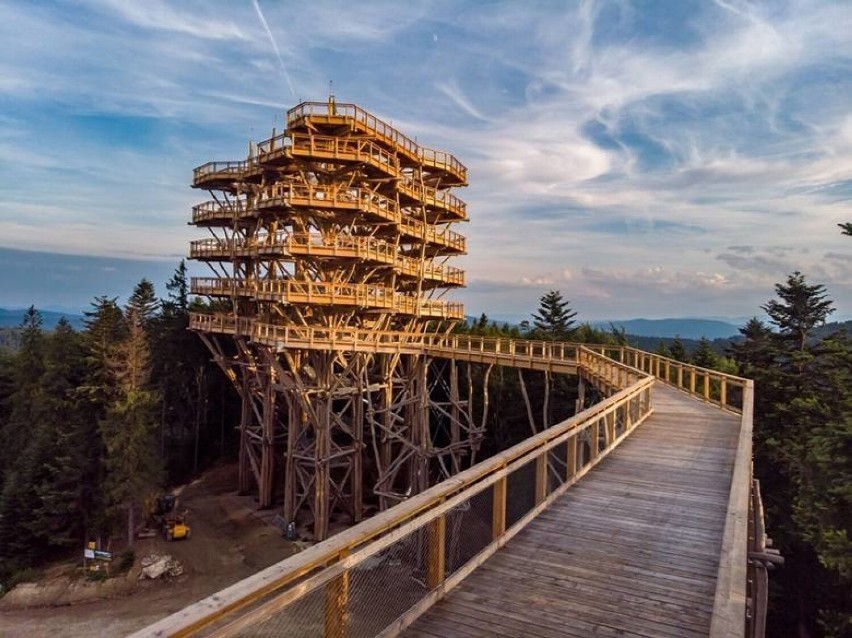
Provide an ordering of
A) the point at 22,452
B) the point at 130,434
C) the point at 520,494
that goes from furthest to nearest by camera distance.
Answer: the point at 22,452 < the point at 130,434 < the point at 520,494

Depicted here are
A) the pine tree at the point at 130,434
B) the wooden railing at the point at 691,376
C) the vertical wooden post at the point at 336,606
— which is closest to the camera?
→ the vertical wooden post at the point at 336,606

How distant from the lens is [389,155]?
26844 millimetres

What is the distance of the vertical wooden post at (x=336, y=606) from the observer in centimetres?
395

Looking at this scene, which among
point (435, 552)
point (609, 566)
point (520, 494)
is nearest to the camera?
point (435, 552)

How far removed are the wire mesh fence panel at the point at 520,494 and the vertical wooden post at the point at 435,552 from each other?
2342mm

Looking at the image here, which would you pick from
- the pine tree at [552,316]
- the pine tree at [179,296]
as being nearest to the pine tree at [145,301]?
the pine tree at [179,296]

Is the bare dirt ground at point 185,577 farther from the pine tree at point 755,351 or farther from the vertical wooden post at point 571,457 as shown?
the pine tree at point 755,351

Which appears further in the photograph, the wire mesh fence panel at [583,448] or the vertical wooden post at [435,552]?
the wire mesh fence panel at [583,448]

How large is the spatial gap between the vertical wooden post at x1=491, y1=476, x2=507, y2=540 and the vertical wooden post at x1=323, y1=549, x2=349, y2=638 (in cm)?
284

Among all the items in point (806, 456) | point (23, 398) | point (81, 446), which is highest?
point (806, 456)

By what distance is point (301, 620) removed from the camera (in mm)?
4449

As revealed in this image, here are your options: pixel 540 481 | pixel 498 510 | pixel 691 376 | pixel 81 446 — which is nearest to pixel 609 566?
pixel 498 510

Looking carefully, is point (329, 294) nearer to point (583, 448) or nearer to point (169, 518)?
point (169, 518)

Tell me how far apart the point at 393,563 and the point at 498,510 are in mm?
1748
